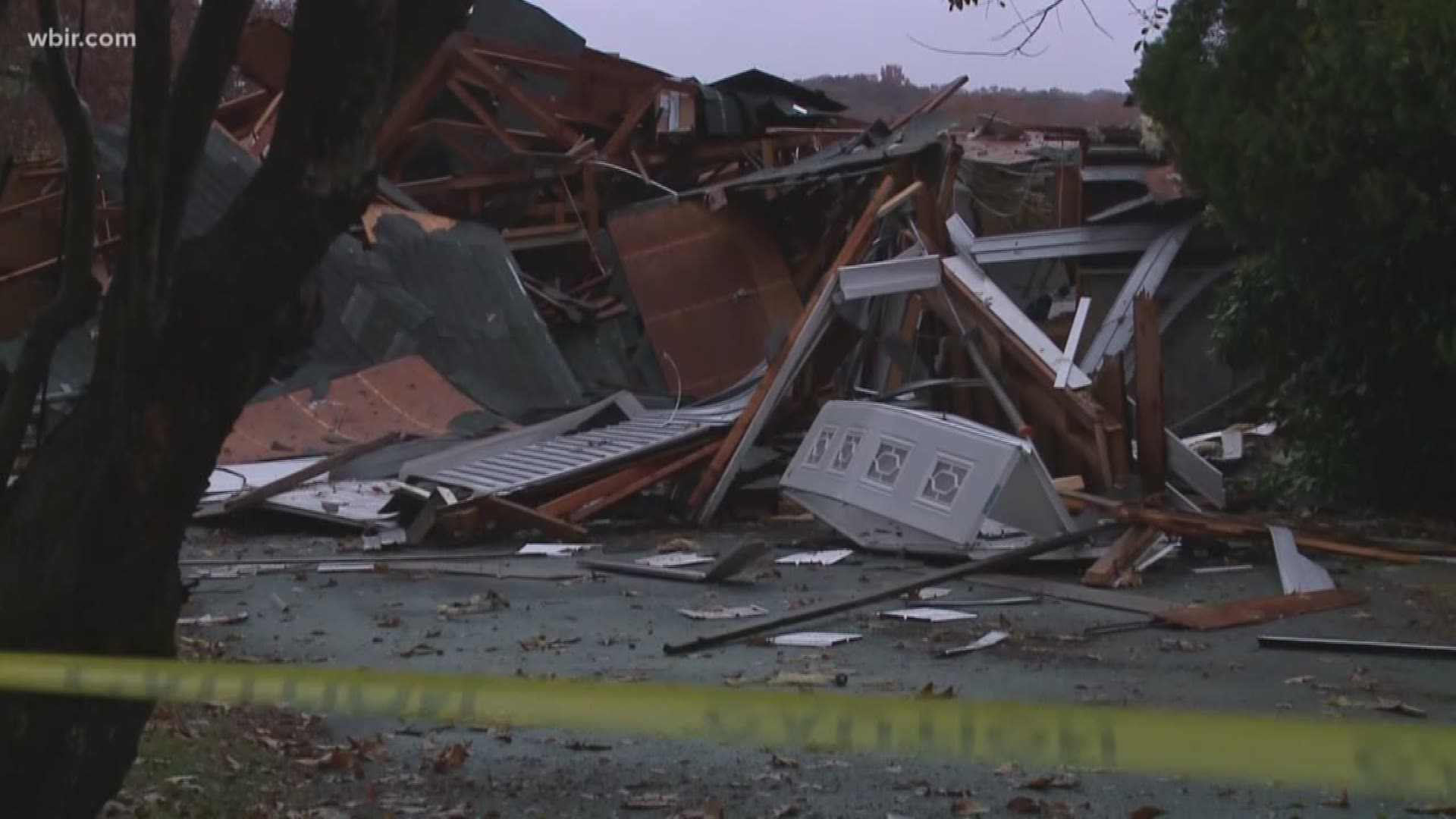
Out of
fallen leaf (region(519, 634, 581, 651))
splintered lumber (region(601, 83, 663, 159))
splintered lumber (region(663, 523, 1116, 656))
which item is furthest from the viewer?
splintered lumber (region(601, 83, 663, 159))

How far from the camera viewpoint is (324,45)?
13.1ft

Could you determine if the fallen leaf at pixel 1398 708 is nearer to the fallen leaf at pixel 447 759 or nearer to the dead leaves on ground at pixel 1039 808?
the dead leaves on ground at pixel 1039 808

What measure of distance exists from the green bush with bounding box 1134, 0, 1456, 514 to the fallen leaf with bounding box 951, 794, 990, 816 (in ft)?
22.1

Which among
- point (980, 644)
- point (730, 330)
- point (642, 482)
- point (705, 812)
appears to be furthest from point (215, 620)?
point (730, 330)

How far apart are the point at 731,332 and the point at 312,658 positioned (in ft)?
40.1

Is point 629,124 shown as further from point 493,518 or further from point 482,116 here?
point 493,518

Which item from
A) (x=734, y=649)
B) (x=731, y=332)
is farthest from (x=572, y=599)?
(x=731, y=332)

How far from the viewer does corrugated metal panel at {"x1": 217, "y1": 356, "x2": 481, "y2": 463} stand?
51.9ft

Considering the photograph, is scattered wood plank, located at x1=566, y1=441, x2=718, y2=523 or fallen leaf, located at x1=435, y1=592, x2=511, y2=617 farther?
scattered wood plank, located at x1=566, y1=441, x2=718, y2=523

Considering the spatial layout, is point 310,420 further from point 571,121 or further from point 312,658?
point 312,658

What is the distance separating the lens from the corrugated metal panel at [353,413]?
51.9 feet

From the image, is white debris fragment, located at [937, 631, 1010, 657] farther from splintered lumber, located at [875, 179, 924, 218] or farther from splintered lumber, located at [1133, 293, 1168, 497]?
splintered lumber, located at [875, 179, 924, 218]

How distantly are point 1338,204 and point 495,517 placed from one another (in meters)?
6.50

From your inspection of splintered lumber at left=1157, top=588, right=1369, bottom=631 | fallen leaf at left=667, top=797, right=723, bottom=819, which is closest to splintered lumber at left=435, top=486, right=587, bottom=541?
splintered lumber at left=1157, top=588, right=1369, bottom=631
